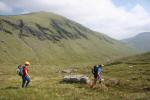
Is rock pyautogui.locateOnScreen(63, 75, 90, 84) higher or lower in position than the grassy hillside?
higher

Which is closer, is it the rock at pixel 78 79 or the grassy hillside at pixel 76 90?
the grassy hillside at pixel 76 90

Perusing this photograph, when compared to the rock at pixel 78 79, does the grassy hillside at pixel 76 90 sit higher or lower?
lower

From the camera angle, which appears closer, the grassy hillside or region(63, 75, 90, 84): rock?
the grassy hillside

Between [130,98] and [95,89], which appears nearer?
[130,98]

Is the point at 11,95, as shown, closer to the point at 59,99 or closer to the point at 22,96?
the point at 22,96

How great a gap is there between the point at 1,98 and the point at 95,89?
13.1m

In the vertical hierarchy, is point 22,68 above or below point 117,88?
above

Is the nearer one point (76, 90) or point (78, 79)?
point (76, 90)

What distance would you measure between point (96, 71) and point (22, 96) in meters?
13.3

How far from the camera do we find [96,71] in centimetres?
3550

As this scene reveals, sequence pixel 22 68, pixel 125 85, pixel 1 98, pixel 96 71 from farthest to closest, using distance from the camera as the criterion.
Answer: pixel 125 85, pixel 96 71, pixel 22 68, pixel 1 98

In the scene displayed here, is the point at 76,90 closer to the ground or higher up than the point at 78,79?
closer to the ground

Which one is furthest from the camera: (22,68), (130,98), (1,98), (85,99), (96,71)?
(96,71)

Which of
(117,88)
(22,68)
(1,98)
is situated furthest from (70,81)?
(1,98)
